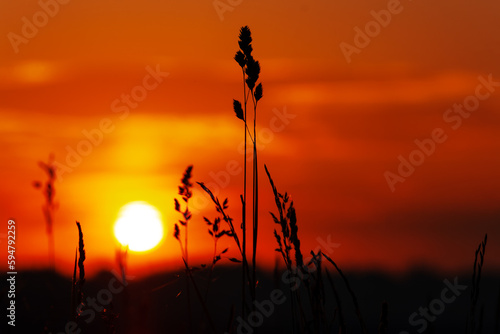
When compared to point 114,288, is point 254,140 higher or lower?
higher

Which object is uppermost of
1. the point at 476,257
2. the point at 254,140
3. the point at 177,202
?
the point at 254,140

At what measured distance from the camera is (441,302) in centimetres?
339

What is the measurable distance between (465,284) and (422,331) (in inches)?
21.8

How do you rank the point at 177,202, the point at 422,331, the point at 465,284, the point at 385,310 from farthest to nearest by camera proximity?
the point at 177,202, the point at 465,284, the point at 422,331, the point at 385,310

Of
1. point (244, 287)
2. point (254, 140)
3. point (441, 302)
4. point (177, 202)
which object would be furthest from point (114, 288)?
point (441, 302)

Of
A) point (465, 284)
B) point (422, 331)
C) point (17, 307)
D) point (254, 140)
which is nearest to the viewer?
point (422, 331)

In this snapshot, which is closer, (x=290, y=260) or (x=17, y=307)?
(x=290, y=260)

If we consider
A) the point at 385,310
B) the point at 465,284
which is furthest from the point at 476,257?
the point at 385,310

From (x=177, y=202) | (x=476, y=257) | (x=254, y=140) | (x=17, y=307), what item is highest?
(x=254, y=140)

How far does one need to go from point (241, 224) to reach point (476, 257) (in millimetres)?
914

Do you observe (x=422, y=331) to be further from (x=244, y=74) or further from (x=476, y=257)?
(x=244, y=74)

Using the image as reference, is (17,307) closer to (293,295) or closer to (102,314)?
(102,314)

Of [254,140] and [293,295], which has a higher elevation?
[254,140]

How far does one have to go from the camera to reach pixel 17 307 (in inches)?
172
